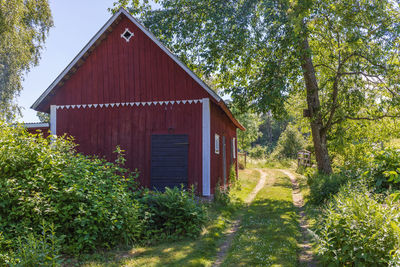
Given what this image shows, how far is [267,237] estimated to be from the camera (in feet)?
23.7

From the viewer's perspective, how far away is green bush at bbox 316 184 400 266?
423 cm

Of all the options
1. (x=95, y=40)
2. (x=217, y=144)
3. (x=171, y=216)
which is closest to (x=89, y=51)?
(x=95, y=40)

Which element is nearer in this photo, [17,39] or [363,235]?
[363,235]

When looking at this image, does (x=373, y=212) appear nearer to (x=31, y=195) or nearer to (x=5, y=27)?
(x=31, y=195)

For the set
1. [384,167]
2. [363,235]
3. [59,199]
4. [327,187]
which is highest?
[384,167]

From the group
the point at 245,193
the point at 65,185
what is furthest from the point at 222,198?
the point at 65,185

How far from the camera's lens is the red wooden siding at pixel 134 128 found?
11.2 m

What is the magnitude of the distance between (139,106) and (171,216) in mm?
5684

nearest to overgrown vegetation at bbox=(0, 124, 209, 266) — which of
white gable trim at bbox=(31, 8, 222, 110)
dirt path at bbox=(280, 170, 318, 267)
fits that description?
dirt path at bbox=(280, 170, 318, 267)

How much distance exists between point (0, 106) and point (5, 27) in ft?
22.3

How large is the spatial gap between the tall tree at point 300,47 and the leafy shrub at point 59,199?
8224 mm

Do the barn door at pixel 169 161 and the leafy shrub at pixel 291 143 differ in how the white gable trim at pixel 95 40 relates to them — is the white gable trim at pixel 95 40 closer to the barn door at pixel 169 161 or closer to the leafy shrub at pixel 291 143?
the barn door at pixel 169 161

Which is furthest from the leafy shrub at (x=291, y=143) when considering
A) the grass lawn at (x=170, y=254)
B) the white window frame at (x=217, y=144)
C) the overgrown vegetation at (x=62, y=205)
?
the overgrown vegetation at (x=62, y=205)

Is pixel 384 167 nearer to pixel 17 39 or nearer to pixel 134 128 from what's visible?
pixel 134 128
